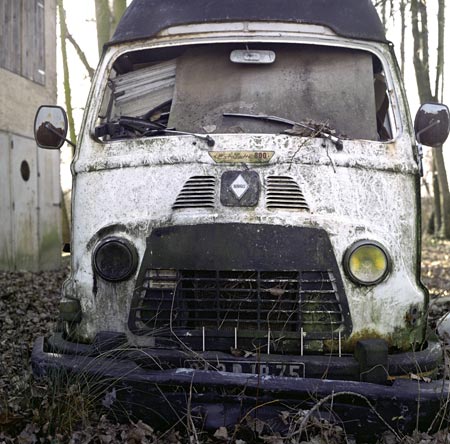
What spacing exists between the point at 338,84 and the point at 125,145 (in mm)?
1496

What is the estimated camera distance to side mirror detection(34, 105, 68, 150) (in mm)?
5020

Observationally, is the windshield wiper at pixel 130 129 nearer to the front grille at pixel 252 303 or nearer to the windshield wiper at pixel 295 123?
the windshield wiper at pixel 295 123

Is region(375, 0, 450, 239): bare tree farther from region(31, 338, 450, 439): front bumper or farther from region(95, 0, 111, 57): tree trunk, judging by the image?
region(31, 338, 450, 439): front bumper

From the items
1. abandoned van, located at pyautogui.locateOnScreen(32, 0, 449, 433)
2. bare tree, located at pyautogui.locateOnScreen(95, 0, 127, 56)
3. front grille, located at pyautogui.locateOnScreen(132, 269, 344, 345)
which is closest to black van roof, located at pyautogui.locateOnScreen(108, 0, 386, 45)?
abandoned van, located at pyautogui.locateOnScreen(32, 0, 449, 433)

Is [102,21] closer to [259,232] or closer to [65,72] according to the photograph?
[65,72]

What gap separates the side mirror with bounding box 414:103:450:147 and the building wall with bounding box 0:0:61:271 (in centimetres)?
959

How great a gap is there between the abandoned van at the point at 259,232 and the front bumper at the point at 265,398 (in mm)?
10

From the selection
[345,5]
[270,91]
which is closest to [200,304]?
[270,91]

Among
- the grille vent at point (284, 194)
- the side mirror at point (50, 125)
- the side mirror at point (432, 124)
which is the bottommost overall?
the grille vent at point (284, 194)

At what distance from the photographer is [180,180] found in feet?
14.0

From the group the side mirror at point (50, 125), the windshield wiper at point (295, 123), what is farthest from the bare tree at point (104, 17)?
the windshield wiper at point (295, 123)

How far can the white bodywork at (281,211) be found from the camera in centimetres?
406

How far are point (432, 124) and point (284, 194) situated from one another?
4.20 feet

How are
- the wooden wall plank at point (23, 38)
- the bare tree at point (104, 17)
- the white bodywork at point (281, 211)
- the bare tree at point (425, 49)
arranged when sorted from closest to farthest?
the white bodywork at point (281, 211) → the wooden wall plank at point (23, 38) → the bare tree at point (104, 17) → the bare tree at point (425, 49)
